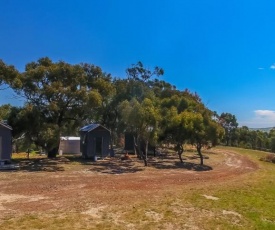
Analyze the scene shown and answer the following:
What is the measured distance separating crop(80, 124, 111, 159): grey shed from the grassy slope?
14.7 m

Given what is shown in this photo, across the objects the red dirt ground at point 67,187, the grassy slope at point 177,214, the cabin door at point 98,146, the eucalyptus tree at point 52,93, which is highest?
the eucalyptus tree at point 52,93

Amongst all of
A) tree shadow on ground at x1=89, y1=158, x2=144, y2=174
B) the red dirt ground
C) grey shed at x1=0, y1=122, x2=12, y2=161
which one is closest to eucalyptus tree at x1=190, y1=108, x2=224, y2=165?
tree shadow on ground at x1=89, y1=158, x2=144, y2=174

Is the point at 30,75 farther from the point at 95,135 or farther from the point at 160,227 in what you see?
the point at 160,227

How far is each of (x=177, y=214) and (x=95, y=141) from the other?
18875 millimetres

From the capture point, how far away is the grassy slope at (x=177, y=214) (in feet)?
29.9

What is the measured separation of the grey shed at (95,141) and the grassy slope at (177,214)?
580 inches

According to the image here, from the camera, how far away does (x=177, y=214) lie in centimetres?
1068

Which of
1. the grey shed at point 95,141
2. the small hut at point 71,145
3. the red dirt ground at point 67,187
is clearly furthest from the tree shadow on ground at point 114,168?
the small hut at point 71,145

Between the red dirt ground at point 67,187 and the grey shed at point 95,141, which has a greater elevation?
the grey shed at point 95,141

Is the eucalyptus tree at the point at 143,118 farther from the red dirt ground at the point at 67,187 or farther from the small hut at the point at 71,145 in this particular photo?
the small hut at the point at 71,145

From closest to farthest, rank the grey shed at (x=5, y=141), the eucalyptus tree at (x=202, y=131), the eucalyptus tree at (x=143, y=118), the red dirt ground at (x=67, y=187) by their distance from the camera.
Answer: the red dirt ground at (x=67, y=187), the grey shed at (x=5, y=141), the eucalyptus tree at (x=143, y=118), the eucalyptus tree at (x=202, y=131)

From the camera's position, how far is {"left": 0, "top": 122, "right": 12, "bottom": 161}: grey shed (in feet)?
70.7

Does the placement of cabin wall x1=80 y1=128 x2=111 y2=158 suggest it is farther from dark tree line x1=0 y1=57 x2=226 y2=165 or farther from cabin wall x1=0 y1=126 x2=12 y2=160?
cabin wall x1=0 y1=126 x2=12 y2=160

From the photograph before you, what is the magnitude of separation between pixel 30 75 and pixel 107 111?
13.5m
